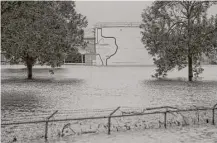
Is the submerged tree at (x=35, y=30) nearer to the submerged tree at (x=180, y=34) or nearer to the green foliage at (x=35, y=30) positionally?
the green foliage at (x=35, y=30)

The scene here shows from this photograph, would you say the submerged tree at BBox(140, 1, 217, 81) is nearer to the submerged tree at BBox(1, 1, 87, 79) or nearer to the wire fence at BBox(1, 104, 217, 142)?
the submerged tree at BBox(1, 1, 87, 79)

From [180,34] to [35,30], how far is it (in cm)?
1249

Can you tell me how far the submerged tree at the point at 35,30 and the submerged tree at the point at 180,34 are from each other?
307 inches

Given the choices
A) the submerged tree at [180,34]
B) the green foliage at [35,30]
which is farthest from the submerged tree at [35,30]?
the submerged tree at [180,34]

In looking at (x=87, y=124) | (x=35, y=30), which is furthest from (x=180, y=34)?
(x=87, y=124)

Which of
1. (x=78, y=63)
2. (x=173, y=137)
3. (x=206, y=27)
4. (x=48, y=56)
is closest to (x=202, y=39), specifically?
(x=206, y=27)

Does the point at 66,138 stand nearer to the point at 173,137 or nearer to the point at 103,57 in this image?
the point at 173,137

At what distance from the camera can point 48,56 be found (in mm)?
31078

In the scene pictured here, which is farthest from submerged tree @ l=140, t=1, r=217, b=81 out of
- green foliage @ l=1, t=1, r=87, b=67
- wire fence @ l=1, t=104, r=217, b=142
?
wire fence @ l=1, t=104, r=217, b=142

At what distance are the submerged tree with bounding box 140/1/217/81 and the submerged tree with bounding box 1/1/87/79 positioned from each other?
7800 mm

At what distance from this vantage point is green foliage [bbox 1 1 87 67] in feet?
70.6

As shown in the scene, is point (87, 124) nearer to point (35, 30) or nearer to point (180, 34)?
point (35, 30)

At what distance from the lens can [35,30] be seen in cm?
2745

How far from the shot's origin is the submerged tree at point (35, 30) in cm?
2153
